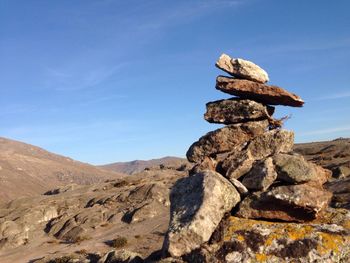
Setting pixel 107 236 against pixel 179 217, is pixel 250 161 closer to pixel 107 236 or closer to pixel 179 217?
pixel 179 217

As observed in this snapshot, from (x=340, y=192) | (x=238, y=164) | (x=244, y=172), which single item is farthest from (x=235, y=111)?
(x=340, y=192)

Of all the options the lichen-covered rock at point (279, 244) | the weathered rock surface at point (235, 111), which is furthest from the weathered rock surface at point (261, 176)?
the weathered rock surface at point (235, 111)

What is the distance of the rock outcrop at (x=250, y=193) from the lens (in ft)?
55.8

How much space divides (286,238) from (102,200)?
45.5 m

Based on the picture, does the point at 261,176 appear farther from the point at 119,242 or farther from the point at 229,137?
the point at 119,242

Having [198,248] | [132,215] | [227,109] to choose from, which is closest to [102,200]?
[132,215]

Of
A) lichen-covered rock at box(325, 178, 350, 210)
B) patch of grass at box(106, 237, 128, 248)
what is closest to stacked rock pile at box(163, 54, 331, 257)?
lichen-covered rock at box(325, 178, 350, 210)

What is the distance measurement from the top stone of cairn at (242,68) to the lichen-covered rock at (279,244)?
9710 millimetres

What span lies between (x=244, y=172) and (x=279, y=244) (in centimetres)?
515

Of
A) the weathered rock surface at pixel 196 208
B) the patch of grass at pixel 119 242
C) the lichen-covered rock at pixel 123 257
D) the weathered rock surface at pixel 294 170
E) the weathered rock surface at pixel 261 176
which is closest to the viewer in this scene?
the weathered rock surface at pixel 196 208

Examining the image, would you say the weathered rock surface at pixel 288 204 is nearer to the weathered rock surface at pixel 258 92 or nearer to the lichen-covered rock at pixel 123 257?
the weathered rock surface at pixel 258 92

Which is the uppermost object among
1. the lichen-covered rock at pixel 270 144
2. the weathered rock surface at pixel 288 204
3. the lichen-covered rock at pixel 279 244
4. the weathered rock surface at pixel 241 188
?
the lichen-covered rock at pixel 270 144

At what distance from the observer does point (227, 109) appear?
23797 mm

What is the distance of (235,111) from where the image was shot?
23547 millimetres
